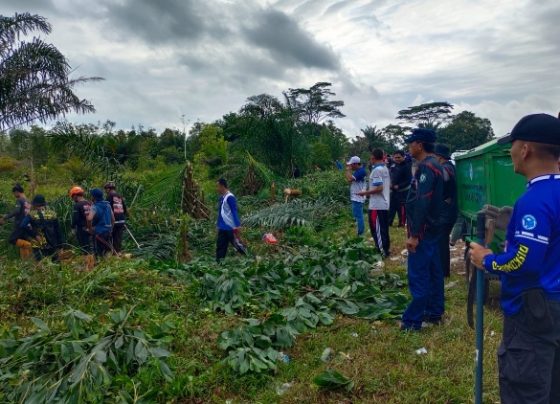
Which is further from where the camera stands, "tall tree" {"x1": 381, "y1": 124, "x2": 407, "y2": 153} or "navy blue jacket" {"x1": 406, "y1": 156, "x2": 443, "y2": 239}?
"tall tree" {"x1": 381, "y1": 124, "x2": 407, "y2": 153}

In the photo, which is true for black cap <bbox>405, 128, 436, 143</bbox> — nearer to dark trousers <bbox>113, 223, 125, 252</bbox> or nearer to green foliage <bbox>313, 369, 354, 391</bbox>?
green foliage <bbox>313, 369, 354, 391</bbox>

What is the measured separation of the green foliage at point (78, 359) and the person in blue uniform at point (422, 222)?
2.26m

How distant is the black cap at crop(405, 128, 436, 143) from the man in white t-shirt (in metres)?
3.04

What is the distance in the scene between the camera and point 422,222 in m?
4.45

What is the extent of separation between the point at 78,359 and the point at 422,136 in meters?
3.40

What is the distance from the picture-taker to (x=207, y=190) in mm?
17328

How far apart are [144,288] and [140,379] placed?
181 cm

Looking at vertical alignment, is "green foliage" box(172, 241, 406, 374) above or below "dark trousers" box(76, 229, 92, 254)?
below

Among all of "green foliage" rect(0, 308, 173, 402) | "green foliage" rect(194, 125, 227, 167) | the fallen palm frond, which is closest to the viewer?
"green foliage" rect(0, 308, 173, 402)

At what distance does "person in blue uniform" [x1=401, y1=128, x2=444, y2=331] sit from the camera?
176 inches

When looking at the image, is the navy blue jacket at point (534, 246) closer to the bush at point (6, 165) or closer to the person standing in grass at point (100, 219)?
the person standing in grass at point (100, 219)

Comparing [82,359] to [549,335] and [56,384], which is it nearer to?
[56,384]

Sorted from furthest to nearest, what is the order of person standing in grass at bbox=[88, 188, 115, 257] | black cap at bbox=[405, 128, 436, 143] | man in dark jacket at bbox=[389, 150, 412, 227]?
man in dark jacket at bbox=[389, 150, 412, 227], person standing in grass at bbox=[88, 188, 115, 257], black cap at bbox=[405, 128, 436, 143]

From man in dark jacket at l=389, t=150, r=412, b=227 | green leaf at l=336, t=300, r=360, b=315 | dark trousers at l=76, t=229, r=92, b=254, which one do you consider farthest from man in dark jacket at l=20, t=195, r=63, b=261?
man in dark jacket at l=389, t=150, r=412, b=227
